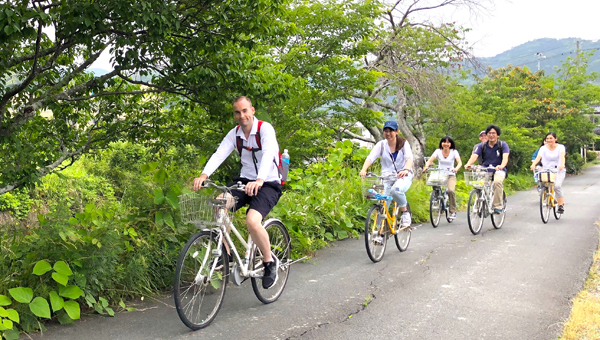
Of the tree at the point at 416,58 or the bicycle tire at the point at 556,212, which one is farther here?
the tree at the point at 416,58

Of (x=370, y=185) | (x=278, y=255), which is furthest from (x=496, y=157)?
(x=278, y=255)

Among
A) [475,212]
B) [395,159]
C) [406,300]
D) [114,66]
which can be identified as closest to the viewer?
[406,300]

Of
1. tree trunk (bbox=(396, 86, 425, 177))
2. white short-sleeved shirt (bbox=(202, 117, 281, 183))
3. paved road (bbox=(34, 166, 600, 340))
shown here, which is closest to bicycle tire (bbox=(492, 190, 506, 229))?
paved road (bbox=(34, 166, 600, 340))

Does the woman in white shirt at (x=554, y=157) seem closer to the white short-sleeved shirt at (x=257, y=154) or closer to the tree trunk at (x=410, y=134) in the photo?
the tree trunk at (x=410, y=134)

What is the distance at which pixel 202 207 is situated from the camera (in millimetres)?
4441

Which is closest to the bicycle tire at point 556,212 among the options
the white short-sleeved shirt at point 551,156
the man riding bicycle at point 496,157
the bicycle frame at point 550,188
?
the bicycle frame at point 550,188

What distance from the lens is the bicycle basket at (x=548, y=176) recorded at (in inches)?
449

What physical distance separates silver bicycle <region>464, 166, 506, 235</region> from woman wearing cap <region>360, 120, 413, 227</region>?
7.91 ft

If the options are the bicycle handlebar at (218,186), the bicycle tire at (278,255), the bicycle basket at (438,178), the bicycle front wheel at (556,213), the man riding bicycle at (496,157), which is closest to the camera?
the bicycle handlebar at (218,186)

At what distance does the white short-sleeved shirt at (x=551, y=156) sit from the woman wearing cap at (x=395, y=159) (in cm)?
549

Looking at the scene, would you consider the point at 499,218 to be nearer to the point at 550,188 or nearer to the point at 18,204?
the point at 550,188

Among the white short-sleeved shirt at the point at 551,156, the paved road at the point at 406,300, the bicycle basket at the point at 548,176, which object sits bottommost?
the paved road at the point at 406,300

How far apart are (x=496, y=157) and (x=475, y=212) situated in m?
1.37

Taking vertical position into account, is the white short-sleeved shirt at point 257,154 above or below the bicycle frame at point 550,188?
above
